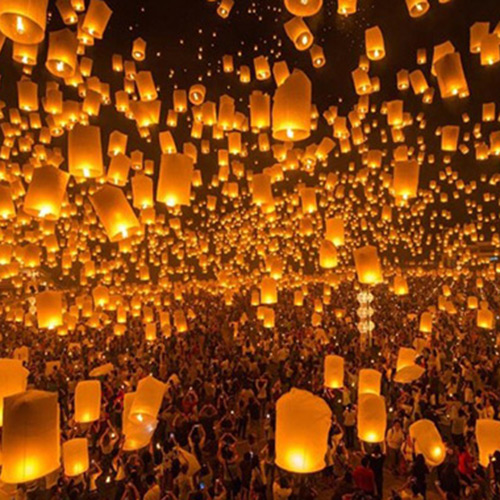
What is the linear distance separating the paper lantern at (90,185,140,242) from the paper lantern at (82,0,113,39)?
3.04 metres

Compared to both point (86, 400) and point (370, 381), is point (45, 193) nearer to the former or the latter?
point (86, 400)

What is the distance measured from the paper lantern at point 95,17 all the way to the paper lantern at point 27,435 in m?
4.85

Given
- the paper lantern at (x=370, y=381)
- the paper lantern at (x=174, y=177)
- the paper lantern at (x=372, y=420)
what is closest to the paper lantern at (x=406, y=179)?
the paper lantern at (x=370, y=381)

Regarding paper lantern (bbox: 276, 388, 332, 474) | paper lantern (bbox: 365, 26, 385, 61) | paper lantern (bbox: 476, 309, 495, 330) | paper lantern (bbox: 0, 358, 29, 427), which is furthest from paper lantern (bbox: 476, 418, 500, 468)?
paper lantern (bbox: 476, 309, 495, 330)

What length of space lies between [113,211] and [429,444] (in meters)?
4.49

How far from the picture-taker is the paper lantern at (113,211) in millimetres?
4406

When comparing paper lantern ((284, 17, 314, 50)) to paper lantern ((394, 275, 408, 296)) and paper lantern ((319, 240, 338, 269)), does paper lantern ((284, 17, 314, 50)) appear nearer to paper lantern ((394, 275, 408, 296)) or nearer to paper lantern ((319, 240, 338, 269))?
paper lantern ((319, 240, 338, 269))

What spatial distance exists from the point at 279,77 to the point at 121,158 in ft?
8.91

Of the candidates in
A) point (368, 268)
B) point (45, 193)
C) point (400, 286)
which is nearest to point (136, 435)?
point (45, 193)

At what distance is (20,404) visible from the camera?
332 cm

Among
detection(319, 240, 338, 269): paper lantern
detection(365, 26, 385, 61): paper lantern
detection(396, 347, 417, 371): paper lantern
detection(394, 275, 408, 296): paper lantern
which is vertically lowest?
detection(396, 347, 417, 371): paper lantern

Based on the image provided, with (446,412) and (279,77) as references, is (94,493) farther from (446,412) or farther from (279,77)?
(279,77)

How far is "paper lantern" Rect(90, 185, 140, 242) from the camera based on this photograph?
4406 mm

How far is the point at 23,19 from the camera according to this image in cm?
355
